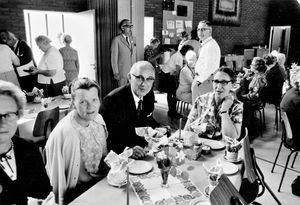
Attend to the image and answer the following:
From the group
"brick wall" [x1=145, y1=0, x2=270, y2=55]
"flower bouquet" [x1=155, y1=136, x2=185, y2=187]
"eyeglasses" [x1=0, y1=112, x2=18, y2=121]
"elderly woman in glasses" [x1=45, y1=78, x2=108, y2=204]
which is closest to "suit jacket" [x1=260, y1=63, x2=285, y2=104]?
"brick wall" [x1=145, y1=0, x2=270, y2=55]

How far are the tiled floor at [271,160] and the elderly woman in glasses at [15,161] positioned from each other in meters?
2.25

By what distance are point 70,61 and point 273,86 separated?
382cm

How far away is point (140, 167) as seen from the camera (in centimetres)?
183

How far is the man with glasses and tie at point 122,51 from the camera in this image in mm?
5211

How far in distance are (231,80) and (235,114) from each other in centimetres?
32

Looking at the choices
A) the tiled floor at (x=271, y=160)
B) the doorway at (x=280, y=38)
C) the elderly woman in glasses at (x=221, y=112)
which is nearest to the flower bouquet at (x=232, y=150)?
the elderly woman in glasses at (x=221, y=112)

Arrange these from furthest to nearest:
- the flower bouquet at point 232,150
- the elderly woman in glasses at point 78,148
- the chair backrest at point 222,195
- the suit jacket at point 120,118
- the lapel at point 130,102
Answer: the lapel at point 130,102 → the suit jacket at point 120,118 → the flower bouquet at point 232,150 → the elderly woman in glasses at point 78,148 → the chair backrest at point 222,195

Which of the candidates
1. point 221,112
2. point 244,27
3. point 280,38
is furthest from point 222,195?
point 280,38

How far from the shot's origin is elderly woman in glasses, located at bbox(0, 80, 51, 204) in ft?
4.86

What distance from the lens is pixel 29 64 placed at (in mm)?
4316

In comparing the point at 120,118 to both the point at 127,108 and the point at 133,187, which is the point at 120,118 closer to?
the point at 127,108

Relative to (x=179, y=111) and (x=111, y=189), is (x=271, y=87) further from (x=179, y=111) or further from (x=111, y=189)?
(x=111, y=189)

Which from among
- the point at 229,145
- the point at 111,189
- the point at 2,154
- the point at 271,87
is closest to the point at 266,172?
the point at 229,145

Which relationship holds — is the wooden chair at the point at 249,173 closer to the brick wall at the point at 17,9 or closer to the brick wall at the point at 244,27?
the brick wall at the point at 17,9
